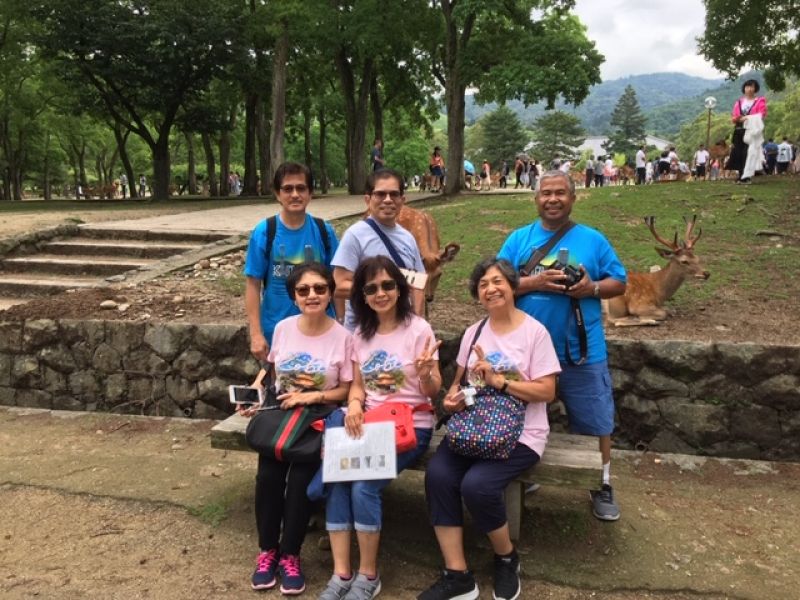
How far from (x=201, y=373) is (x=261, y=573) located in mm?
2795

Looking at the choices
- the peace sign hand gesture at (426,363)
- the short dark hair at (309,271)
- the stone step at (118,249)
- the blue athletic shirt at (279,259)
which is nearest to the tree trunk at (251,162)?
the stone step at (118,249)

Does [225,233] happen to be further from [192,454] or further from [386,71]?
[386,71]

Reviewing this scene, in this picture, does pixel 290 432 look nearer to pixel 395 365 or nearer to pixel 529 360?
pixel 395 365

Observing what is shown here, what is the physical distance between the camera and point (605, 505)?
3572mm

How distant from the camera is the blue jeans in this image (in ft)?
9.55

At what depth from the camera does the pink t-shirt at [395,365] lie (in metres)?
3.14

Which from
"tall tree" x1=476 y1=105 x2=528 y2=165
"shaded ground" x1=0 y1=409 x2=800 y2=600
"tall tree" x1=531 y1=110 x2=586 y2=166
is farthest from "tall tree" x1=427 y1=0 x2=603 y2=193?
"tall tree" x1=531 y1=110 x2=586 y2=166

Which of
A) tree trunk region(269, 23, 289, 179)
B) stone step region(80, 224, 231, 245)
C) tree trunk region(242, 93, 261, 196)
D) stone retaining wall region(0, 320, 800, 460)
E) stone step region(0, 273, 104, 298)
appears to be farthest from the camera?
tree trunk region(242, 93, 261, 196)

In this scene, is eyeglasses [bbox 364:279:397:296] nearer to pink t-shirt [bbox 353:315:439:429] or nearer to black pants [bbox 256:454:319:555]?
pink t-shirt [bbox 353:315:439:429]

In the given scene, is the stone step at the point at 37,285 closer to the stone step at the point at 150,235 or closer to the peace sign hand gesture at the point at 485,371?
the stone step at the point at 150,235

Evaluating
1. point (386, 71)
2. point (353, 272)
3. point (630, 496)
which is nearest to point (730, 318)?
point (630, 496)

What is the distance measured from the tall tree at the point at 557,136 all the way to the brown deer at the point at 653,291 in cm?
6801

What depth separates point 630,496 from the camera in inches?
153

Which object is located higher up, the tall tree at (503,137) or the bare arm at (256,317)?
the tall tree at (503,137)
